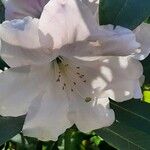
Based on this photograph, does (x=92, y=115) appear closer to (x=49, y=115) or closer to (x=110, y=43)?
(x=49, y=115)

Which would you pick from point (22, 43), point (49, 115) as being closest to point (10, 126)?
point (49, 115)

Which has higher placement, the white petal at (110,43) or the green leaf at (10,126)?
the white petal at (110,43)

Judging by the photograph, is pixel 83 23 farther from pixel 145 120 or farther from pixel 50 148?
pixel 50 148

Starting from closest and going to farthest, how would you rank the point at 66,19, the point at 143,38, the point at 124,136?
the point at 66,19
the point at 143,38
the point at 124,136

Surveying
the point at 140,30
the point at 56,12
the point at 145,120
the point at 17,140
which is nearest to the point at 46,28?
the point at 56,12

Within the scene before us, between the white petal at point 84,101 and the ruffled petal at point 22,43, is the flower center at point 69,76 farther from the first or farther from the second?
the ruffled petal at point 22,43

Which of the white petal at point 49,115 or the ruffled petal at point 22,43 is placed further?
the white petal at point 49,115

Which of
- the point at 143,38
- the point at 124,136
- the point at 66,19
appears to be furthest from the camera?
the point at 124,136

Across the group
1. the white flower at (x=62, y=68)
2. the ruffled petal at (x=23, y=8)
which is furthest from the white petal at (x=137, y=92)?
the ruffled petal at (x=23, y=8)

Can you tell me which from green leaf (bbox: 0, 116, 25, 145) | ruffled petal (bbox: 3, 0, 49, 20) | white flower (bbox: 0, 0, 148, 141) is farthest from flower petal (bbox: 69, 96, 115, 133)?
ruffled petal (bbox: 3, 0, 49, 20)
